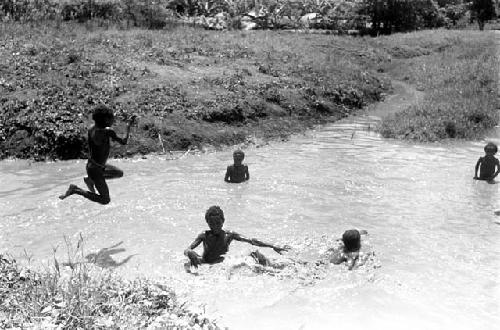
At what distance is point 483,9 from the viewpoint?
40.8 metres

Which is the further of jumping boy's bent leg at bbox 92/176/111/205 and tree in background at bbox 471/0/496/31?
tree in background at bbox 471/0/496/31

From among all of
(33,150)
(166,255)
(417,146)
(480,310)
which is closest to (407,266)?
(480,310)

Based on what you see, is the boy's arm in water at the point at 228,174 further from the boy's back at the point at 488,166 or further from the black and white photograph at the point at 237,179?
the boy's back at the point at 488,166

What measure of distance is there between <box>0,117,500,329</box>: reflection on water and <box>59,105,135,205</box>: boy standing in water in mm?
759

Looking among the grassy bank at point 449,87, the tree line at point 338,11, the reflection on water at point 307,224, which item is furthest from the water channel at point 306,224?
the tree line at point 338,11

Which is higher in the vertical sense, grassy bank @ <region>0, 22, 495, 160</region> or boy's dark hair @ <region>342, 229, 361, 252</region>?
grassy bank @ <region>0, 22, 495, 160</region>

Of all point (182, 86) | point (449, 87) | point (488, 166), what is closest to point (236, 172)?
point (488, 166)

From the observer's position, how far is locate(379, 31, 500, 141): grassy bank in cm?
1489

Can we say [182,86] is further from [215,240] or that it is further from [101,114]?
[215,240]

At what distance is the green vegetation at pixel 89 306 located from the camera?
4.41 metres

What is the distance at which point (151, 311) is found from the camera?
4742 millimetres

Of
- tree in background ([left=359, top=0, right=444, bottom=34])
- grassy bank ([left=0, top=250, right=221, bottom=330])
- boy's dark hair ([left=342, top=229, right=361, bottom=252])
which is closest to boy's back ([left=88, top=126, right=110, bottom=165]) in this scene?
grassy bank ([left=0, top=250, right=221, bottom=330])

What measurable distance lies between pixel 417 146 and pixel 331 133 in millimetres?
2307

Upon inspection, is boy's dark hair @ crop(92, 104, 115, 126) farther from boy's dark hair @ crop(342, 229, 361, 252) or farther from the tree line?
the tree line
